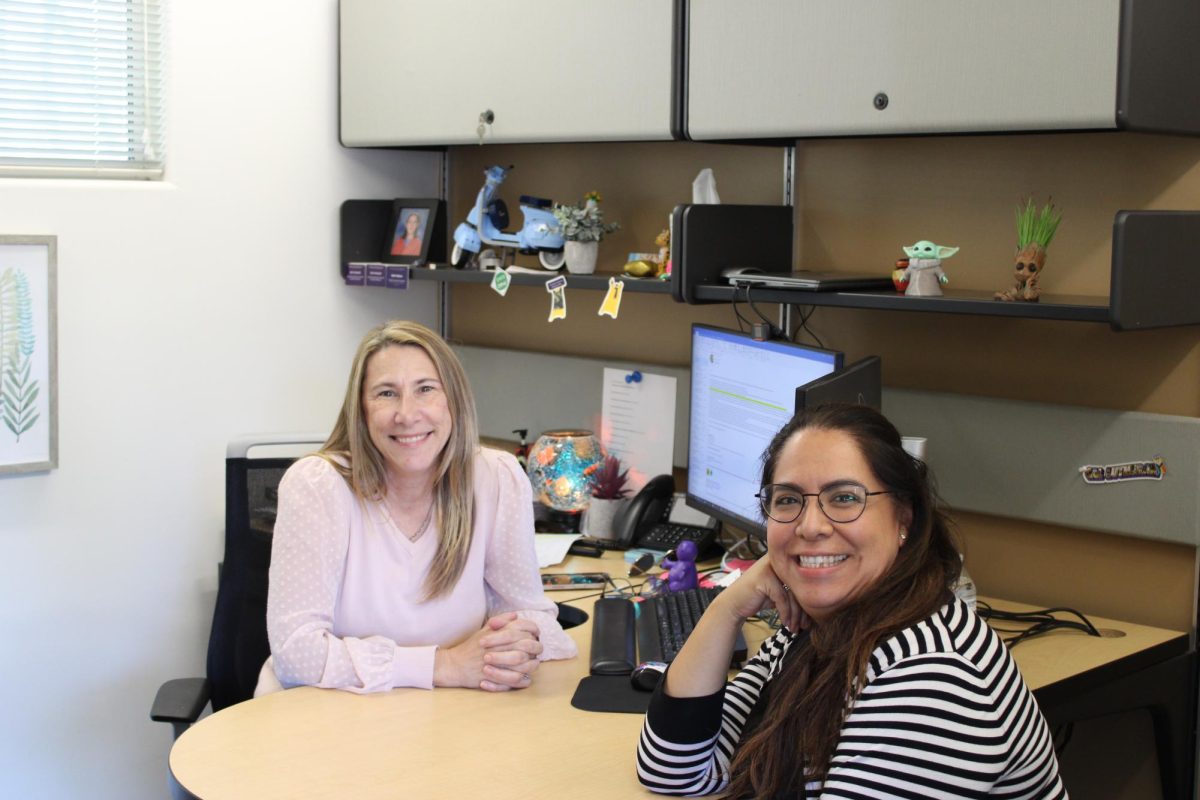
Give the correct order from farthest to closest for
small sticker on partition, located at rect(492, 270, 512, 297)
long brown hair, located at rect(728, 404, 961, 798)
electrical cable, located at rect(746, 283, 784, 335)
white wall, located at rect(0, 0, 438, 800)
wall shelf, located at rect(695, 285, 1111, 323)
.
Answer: small sticker on partition, located at rect(492, 270, 512, 297)
white wall, located at rect(0, 0, 438, 800)
electrical cable, located at rect(746, 283, 784, 335)
wall shelf, located at rect(695, 285, 1111, 323)
long brown hair, located at rect(728, 404, 961, 798)

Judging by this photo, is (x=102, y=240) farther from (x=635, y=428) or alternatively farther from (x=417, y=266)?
(x=635, y=428)

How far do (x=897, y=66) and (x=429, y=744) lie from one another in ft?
4.23

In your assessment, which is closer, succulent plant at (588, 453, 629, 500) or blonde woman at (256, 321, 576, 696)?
blonde woman at (256, 321, 576, 696)

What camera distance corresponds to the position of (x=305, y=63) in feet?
10.2

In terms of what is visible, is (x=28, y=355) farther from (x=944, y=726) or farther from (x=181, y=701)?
(x=944, y=726)

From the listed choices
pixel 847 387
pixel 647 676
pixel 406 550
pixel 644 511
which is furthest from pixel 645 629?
pixel 644 511

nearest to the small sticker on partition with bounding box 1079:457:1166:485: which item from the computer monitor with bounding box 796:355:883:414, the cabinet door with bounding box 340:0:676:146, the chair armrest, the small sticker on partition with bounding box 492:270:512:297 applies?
the computer monitor with bounding box 796:355:883:414

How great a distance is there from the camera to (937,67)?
2068 mm

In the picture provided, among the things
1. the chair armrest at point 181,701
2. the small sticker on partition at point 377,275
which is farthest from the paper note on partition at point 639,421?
the chair armrest at point 181,701

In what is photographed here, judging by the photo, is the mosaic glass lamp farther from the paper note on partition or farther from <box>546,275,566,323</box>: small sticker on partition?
<box>546,275,566,323</box>: small sticker on partition

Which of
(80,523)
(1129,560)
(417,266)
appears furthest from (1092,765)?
(80,523)

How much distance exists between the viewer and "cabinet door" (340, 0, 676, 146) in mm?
2529

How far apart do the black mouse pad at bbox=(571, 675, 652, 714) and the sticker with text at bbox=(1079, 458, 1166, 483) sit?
908 mm

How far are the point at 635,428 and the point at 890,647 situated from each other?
5.40 ft
